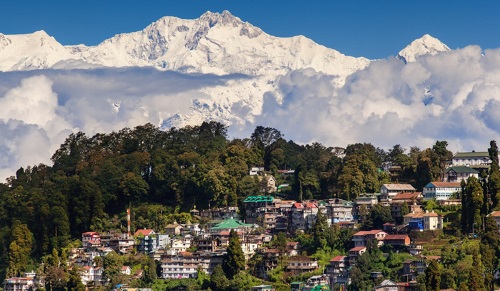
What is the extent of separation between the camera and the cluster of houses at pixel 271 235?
266 ft

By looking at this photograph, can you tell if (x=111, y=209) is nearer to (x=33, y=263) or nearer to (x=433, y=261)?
(x=33, y=263)

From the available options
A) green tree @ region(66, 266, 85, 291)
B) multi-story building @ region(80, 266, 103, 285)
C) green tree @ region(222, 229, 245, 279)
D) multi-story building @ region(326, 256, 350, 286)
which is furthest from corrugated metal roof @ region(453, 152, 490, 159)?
green tree @ region(66, 266, 85, 291)

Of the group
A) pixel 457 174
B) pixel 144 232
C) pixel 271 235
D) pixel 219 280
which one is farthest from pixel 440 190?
pixel 144 232

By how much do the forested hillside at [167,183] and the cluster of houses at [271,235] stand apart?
1822 millimetres

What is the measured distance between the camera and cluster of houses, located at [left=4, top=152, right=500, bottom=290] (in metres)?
81.1

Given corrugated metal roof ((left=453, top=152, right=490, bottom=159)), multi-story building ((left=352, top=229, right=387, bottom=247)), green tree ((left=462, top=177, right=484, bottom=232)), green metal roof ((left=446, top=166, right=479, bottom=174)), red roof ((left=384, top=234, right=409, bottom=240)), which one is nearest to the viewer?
green tree ((left=462, top=177, right=484, bottom=232))

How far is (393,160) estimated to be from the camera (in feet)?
331

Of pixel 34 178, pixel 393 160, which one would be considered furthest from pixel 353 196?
pixel 34 178

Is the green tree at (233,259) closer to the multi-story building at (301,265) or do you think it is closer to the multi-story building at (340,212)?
the multi-story building at (301,265)

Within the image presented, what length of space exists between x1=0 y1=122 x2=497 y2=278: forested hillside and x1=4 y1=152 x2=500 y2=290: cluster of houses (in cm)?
182

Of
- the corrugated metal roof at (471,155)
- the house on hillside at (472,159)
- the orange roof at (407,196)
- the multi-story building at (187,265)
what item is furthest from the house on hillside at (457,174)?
the multi-story building at (187,265)

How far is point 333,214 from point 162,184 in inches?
635

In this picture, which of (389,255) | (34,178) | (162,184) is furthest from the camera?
(34,178)

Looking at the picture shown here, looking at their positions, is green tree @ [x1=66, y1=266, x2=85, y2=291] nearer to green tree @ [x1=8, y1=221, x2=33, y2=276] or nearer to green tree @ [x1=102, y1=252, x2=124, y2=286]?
green tree @ [x1=102, y1=252, x2=124, y2=286]
